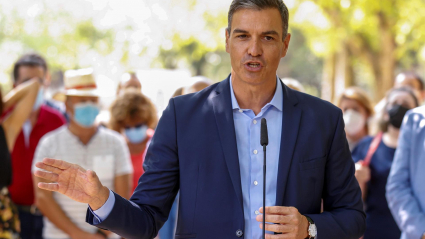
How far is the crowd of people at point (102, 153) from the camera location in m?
4.07

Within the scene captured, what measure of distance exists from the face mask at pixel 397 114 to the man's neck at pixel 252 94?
2756 mm

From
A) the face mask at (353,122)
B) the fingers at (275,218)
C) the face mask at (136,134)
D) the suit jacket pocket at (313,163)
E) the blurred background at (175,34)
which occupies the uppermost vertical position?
the blurred background at (175,34)

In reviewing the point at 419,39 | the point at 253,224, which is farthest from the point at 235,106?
the point at 419,39

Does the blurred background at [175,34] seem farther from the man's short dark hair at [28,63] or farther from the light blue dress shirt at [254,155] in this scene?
the light blue dress shirt at [254,155]

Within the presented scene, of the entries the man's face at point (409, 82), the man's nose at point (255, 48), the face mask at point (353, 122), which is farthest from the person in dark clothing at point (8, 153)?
the man's face at point (409, 82)

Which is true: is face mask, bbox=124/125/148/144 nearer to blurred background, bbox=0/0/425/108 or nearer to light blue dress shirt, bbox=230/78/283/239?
blurred background, bbox=0/0/425/108

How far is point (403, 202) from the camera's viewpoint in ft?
13.0

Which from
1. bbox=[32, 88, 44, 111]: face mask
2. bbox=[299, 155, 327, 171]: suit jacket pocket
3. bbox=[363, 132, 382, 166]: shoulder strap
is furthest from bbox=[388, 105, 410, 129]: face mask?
bbox=[32, 88, 44, 111]: face mask

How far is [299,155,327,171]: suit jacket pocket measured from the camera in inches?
111

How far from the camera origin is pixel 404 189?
400 centimetres

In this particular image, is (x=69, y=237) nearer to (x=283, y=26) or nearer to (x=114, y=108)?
(x=114, y=108)

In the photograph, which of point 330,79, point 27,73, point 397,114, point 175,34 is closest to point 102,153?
point 27,73

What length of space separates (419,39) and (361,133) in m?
8.92

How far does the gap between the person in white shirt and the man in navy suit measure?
8.60 ft
